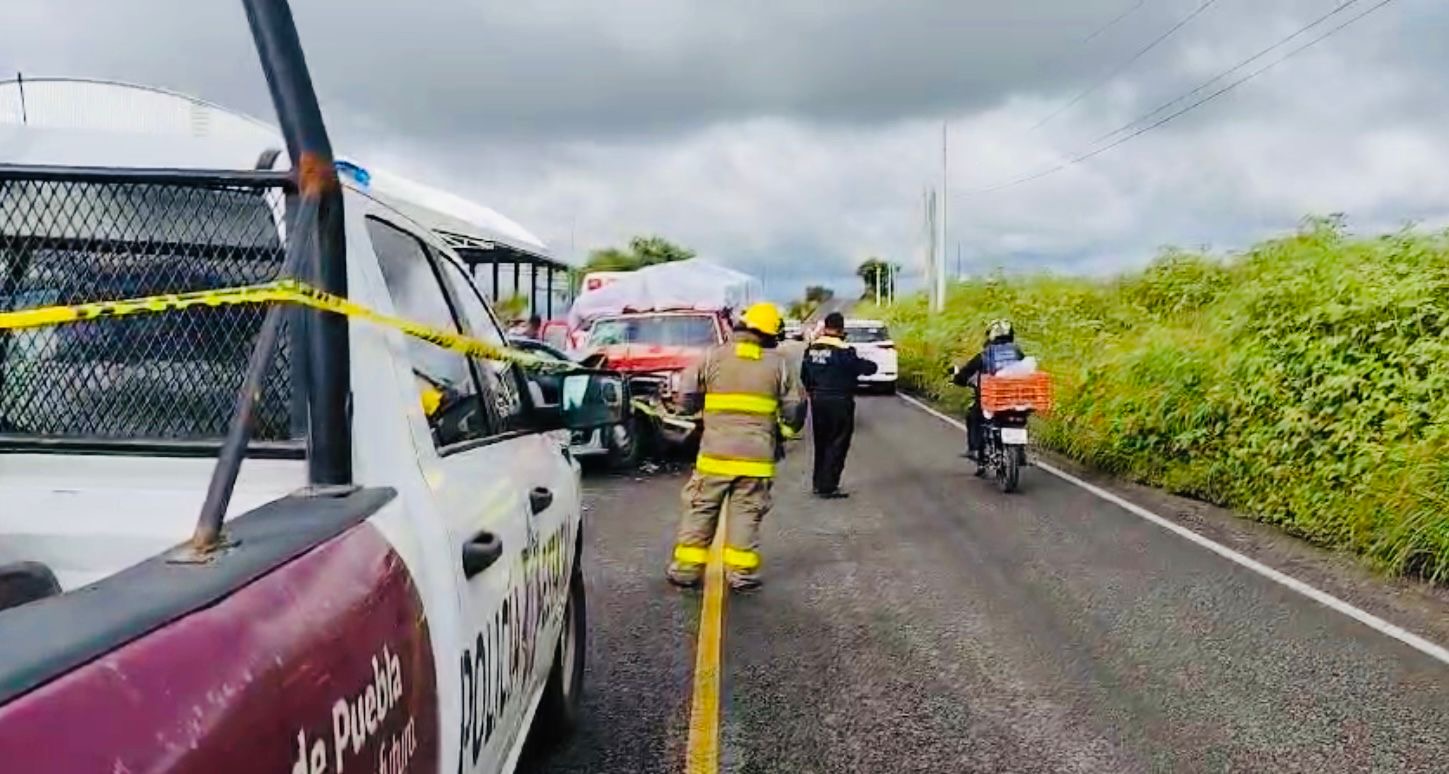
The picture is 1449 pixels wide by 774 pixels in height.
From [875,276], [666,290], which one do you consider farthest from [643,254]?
[666,290]

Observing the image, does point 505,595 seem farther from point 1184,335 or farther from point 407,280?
point 1184,335

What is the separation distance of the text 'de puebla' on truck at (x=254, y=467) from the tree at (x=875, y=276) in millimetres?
82173

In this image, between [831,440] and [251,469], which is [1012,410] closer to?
[831,440]

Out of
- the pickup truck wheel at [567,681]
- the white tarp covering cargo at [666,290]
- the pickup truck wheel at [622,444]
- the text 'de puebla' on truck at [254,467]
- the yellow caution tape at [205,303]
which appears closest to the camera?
the text 'de puebla' on truck at [254,467]

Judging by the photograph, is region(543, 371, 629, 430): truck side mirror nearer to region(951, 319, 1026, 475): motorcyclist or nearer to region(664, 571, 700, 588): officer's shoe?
region(664, 571, 700, 588): officer's shoe

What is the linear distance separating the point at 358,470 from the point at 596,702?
131 inches

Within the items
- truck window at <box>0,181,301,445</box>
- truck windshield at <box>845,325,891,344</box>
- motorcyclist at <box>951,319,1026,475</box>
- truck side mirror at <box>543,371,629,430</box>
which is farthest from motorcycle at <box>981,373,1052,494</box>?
truck windshield at <box>845,325,891,344</box>

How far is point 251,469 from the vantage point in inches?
107

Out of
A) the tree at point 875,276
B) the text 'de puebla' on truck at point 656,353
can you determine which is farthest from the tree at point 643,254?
the text 'de puebla' on truck at point 656,353

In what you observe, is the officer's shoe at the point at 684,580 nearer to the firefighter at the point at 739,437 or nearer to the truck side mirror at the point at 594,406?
the firefighter at the point at 739,437

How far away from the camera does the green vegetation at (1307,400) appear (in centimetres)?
986

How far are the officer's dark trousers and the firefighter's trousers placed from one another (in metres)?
4.38

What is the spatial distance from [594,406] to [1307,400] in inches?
366

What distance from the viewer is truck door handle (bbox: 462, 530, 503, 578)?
2.79 metres
